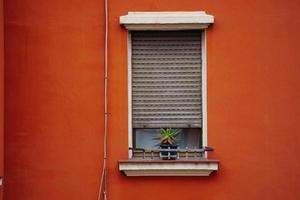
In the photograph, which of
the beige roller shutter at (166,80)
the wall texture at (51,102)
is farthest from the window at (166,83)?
the wall texture at (51,102)

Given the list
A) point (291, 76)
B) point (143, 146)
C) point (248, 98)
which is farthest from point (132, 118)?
point (291, 76)

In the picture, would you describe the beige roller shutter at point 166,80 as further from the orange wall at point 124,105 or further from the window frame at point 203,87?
the orange wall at point 124,105

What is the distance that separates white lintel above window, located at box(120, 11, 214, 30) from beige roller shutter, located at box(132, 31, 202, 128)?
0.17 meters

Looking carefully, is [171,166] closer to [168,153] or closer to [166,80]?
[168,153]

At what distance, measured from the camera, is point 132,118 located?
27.8 feet

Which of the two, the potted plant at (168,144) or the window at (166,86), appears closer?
the potted plant at (168,144)

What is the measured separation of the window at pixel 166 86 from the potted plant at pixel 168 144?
0.41ft

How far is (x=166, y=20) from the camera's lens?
8.32 meters

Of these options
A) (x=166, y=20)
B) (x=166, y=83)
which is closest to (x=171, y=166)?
(x=166, y=83)

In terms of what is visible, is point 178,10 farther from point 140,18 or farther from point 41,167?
point 41,167

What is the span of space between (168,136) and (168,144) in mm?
100

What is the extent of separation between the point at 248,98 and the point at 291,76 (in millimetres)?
597

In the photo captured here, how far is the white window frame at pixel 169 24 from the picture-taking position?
830 centimetres

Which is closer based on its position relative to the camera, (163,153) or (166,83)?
(163,153)
